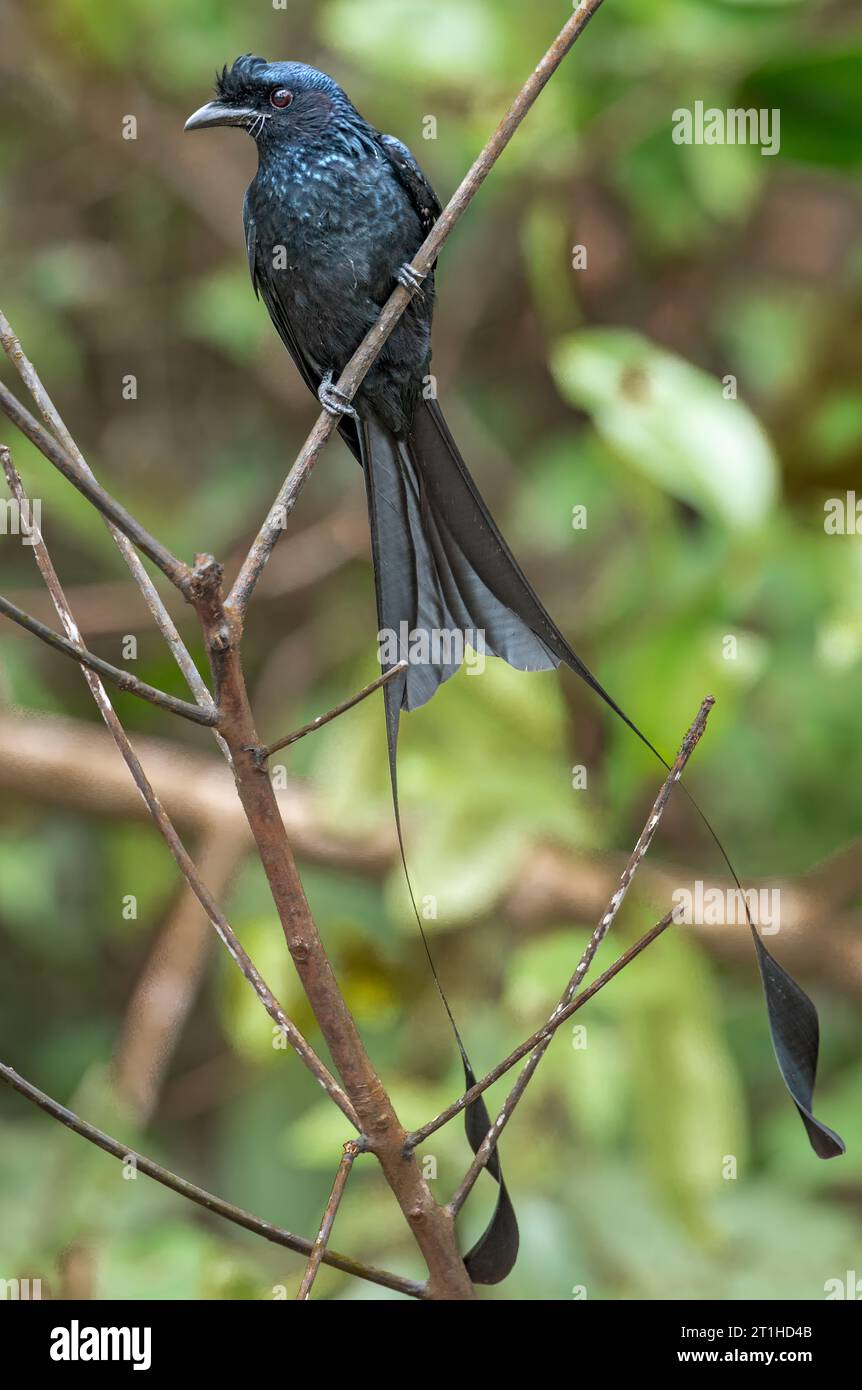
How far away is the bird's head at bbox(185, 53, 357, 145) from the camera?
1499mm

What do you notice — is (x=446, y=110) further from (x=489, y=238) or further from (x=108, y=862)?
(x=108, y=862)

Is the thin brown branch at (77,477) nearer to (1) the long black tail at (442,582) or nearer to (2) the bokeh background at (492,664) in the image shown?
(1) the long black tail at (442,582)

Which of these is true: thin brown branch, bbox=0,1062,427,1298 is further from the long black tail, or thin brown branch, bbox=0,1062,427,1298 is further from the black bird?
the black bird

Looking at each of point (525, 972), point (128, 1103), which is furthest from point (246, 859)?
point (525, 972)

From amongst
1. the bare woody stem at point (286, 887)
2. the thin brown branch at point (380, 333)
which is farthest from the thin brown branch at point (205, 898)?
the thin brown branch at point (380, 333)

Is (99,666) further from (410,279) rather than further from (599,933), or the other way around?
(410,279)

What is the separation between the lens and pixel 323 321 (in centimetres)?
151

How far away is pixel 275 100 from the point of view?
1.52 meters

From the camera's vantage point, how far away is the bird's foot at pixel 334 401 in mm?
1011

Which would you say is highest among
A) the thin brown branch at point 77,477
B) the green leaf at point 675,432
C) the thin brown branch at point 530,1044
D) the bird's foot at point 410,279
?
the green leaf at point 675,432

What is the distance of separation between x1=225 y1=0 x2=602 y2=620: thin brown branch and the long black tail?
5.3 inches

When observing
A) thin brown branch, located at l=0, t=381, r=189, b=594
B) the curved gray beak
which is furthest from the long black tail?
the curved gray beak

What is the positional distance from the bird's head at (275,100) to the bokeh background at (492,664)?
1.79 feet
